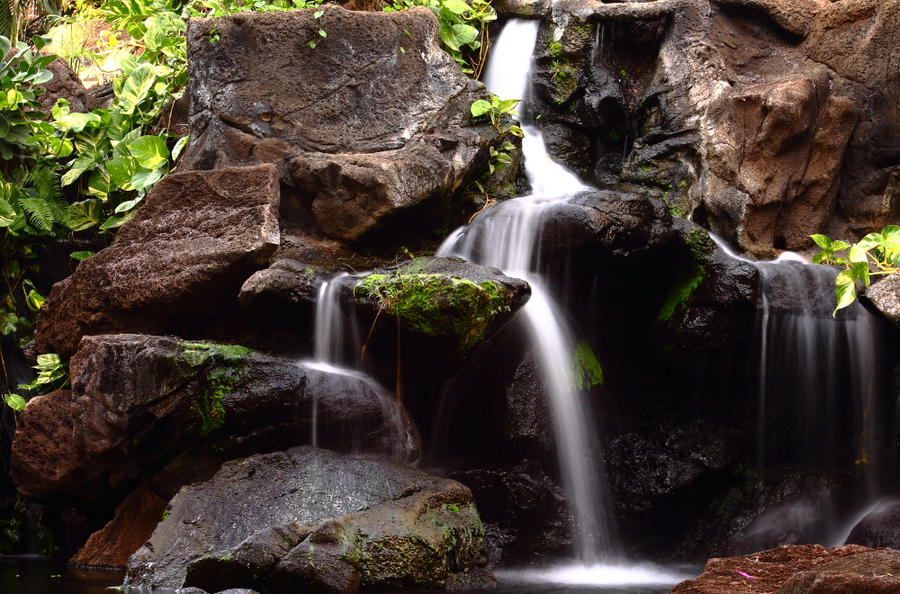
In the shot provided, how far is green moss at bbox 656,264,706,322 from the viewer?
6.35 metres

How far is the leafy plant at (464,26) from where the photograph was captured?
8.02 m

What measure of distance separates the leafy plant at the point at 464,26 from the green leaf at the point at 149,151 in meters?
2.28

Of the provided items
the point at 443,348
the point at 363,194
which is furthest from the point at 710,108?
the point at 443,348

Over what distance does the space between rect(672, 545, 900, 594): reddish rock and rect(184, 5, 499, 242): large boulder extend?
362 cm

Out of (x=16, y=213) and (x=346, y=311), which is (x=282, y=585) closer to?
(x=346, y=311)

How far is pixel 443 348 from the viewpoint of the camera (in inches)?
210

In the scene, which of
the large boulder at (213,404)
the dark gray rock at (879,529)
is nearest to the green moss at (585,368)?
the large boulder at (213,404)

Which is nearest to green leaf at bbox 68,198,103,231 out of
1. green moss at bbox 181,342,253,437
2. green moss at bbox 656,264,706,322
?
green moss at bbox 181,342,253,437

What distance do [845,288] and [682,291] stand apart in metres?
1.10

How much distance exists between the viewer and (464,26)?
8.20 meters

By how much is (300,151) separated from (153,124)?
2.08 m

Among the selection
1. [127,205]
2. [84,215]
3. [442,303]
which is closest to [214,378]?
[442,303]

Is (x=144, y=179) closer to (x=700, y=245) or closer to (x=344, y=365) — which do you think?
(x=344, y=365)

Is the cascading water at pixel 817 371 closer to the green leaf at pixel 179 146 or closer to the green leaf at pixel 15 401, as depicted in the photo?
the green leaf at pixel 179 146
